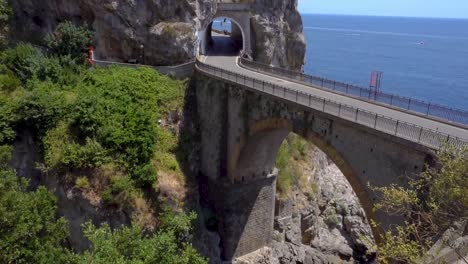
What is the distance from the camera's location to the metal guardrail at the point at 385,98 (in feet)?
66.9

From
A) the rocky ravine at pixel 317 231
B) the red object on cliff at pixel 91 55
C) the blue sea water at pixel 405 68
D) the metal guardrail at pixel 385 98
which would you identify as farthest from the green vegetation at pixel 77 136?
the blue sea water at pixel 405 68

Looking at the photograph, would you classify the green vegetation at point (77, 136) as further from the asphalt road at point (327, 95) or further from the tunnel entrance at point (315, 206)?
the tunnel entrance at point (315, 206)

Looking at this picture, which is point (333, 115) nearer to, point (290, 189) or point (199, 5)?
point (290, 189)

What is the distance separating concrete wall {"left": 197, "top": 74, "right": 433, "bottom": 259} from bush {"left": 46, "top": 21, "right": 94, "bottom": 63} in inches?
421

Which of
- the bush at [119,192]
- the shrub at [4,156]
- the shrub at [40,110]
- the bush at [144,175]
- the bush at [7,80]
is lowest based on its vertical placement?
the bush at [119,192]

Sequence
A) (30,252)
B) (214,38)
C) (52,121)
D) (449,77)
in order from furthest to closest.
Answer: (449,77)
(214,38)
(52,121)
(30,252)

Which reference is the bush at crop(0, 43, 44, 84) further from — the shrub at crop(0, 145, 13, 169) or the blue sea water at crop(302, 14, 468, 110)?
the blue sea water at crop(302, 14, 468, 110)

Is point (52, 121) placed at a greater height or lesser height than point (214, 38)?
lesser

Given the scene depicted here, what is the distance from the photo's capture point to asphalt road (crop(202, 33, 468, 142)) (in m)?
19.5

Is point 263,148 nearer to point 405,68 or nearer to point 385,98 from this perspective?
point 385,98

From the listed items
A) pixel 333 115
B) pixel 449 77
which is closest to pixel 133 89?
pixel 333 115

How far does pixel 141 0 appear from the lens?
35625 mm

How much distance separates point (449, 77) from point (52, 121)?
78436 mm

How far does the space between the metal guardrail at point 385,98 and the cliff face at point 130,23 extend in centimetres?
820
